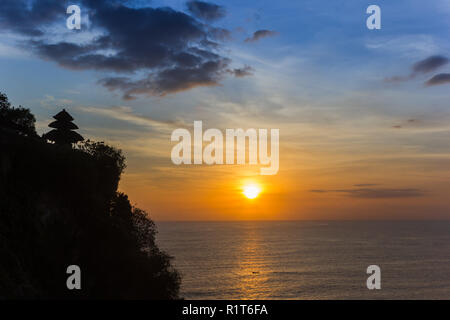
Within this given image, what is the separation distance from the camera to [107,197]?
44.7 m

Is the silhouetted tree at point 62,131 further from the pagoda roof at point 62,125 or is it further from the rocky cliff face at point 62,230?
the rocky cliff face at point 62,230

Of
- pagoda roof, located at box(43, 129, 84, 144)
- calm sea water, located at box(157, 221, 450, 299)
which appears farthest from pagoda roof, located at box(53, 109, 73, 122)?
calm sea water, located at box(157, 221, 450, 299)

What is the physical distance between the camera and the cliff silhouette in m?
29.2

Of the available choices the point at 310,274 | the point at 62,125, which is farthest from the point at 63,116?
the point at 310,274

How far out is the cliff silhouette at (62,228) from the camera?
29156 millimetres

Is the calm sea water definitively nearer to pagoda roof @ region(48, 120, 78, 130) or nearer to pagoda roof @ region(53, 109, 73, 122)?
pagoda roof @ region(48, 120, 78, 130)

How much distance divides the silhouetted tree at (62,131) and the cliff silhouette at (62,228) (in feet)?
13.6

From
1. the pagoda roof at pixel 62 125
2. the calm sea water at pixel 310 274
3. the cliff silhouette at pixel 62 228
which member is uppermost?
the pagoda roof at pixel 62 125

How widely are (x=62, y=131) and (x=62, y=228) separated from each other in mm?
17690

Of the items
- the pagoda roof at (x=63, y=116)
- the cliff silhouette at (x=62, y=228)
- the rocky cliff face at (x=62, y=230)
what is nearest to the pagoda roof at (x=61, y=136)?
the pagoda roof at (x=63, y=116)

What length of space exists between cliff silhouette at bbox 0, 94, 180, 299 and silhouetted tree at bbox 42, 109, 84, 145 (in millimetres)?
4158
